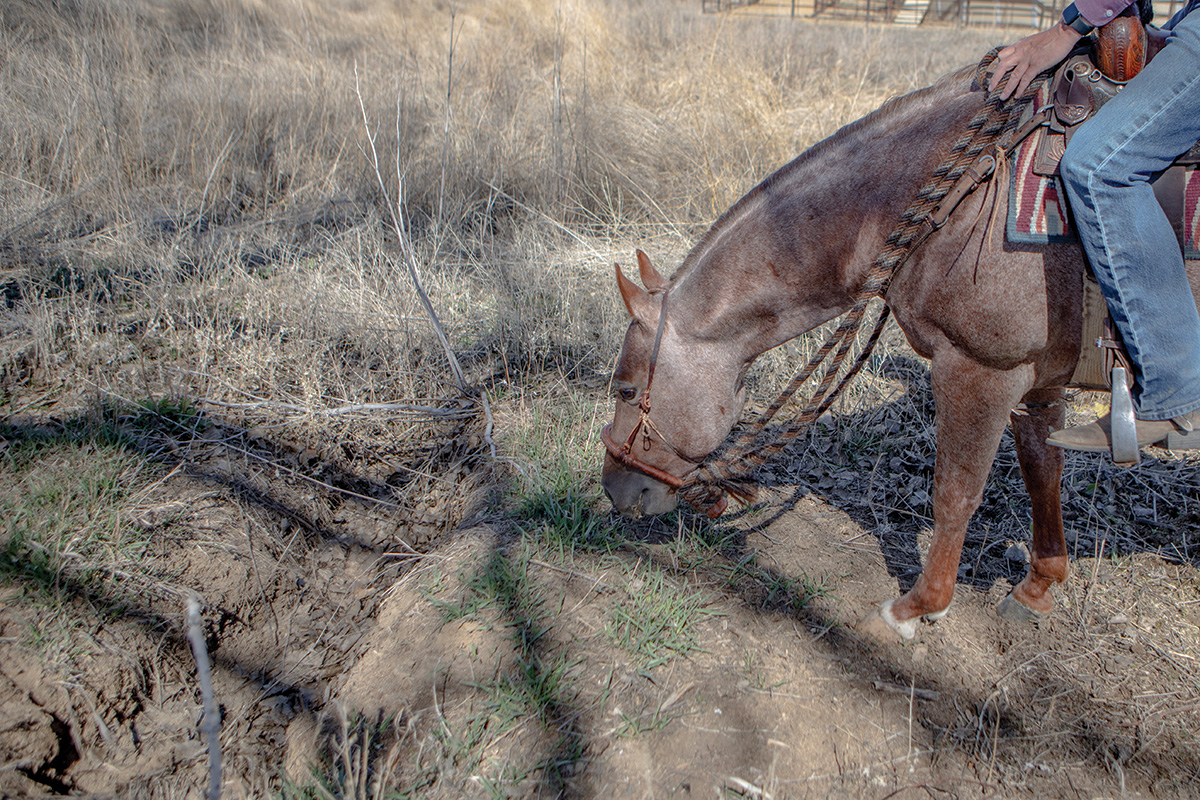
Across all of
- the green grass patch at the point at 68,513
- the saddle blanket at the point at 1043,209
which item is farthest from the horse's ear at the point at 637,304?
the green grass patch at the point at 68,513

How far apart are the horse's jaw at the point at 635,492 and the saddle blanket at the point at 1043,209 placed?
4.81 ft

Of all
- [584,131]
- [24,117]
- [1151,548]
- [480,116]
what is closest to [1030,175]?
[1151,548]

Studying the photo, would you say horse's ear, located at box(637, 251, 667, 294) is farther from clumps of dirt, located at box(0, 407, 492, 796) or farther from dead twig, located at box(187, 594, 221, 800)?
dead twig, located at box(187, 594, 221, 800)

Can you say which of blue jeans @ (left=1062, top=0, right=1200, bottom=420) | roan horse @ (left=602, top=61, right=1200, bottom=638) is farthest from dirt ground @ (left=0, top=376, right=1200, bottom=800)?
blue jeans @ (left=1062, top=0, right=1200, bottom=420)

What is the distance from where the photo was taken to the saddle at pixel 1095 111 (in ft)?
6.06

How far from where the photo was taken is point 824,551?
3.00 meters

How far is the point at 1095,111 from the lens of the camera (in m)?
1.87

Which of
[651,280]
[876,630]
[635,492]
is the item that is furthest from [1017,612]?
[651,280]

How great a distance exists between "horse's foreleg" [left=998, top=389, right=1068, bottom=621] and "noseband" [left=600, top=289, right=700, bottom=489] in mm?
1246

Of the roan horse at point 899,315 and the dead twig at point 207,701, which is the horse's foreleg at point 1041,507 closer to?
the roan horse at point 899,315

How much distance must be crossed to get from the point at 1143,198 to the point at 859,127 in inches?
32.6

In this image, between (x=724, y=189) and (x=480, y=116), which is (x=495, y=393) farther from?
(x=480, y=116)

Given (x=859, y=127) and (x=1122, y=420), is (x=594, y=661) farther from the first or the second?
(x=859, y=127)

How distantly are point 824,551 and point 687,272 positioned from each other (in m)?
1.43
